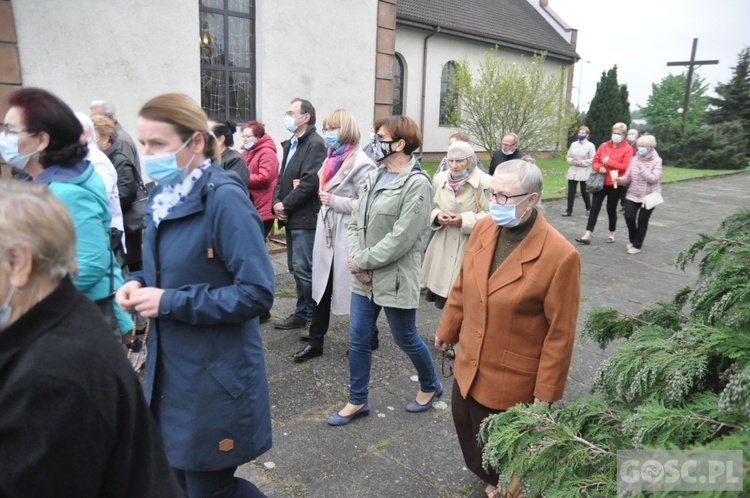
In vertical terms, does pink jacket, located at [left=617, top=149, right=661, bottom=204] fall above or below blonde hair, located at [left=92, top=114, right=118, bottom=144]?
below

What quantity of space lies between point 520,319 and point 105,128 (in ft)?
13.4

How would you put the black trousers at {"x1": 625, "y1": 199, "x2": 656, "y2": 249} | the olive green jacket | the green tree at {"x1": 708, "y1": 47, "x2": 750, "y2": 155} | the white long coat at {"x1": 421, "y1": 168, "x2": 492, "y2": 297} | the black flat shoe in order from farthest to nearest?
1. the green tree at {"x1": 708, "y1": 47, "x2": 750, "y2": 155}
2. the black trousers at {"x1": 625, "y1": 199, "x2": 656, "y2": 249}
3. the white long coat at {"x1": 421, "y1": 168, "x2": 492, "y2": 297}
4. the black flat shoe
5. the olive green jacket

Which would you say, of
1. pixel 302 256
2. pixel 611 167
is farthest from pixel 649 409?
pixel 611 167

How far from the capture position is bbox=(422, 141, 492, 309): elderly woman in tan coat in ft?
16.0

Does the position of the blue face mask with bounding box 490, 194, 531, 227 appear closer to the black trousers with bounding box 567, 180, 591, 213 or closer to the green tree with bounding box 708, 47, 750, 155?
the black trousers with bounding box 567, 180, 591, 213

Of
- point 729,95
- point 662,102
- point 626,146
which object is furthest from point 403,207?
point 662,102

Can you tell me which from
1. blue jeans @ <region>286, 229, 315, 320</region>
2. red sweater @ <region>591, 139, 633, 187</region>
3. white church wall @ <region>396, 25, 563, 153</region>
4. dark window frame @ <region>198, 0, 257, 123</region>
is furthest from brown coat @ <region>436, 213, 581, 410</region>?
white church wall @ <region>396, 25, 563, 153</region>

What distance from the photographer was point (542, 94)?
1822 cm

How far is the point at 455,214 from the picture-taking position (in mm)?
4875

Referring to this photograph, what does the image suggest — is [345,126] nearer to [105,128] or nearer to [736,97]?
[105,128]

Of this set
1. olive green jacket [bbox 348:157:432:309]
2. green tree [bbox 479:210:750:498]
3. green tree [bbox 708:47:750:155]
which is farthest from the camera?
green tree [bbox 708:47:750:155]

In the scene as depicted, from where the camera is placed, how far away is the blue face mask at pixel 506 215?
274cm

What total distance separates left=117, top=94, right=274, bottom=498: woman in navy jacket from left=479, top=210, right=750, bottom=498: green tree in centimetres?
97

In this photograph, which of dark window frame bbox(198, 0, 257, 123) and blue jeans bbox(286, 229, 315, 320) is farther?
dark window frame bbox(198, 0, 257, 123)
